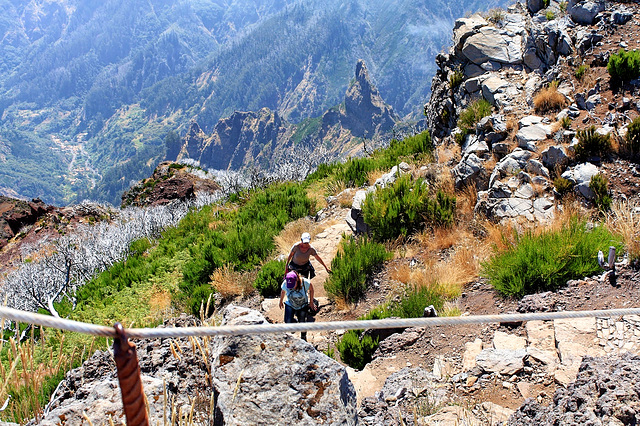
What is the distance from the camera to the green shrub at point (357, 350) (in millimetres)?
5438

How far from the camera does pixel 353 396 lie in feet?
9.25

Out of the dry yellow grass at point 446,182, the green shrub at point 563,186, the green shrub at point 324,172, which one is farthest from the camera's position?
the green shrub at point 324,172

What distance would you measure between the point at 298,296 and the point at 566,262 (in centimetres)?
394

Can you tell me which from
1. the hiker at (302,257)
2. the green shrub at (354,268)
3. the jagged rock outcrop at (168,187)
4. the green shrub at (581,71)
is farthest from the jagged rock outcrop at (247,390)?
the jagged rock outcrop at (168,187)

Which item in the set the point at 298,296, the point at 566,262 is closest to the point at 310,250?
the point at 298,296

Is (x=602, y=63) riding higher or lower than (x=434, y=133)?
higher

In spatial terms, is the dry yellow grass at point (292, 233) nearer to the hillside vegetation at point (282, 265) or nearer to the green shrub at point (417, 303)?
the hillside vegetation at point (282, 265)

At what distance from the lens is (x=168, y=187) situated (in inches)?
909

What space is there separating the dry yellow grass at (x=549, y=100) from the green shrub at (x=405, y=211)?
107 inches

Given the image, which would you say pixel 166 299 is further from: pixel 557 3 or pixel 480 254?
pixel 557 3

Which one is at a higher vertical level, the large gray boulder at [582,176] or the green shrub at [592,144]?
the green shrub at [592,144]

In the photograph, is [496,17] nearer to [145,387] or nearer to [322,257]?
[322,257]

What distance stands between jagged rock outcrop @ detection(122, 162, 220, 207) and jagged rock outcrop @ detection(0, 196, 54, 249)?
472 centimetres

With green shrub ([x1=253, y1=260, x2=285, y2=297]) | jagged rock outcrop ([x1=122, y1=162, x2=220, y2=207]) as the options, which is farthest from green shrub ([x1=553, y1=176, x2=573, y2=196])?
jagged rock outcrop ([x1=122, y1=162, x2=220, y2=207])
